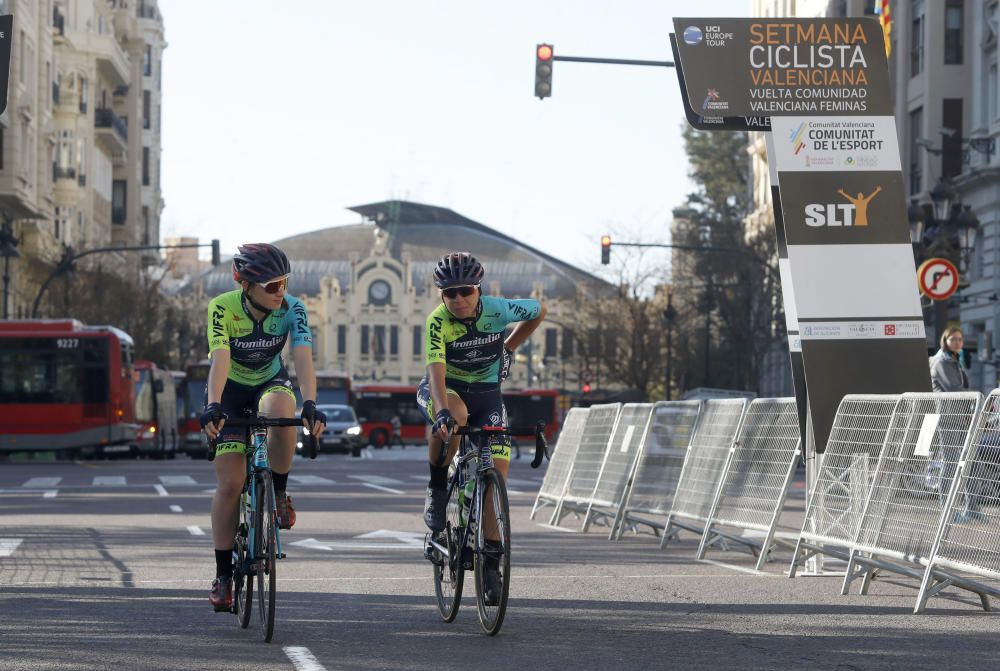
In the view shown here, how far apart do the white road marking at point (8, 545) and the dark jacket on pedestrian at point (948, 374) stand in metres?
9.17

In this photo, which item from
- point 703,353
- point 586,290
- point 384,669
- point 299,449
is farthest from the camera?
point 586,290

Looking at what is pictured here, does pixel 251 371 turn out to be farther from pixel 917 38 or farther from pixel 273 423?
pixel 917 38

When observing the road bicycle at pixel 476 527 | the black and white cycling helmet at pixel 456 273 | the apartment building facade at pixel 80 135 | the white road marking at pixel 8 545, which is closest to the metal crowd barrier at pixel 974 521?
the road bicycle at pixel 476 527

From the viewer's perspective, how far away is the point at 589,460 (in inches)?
765

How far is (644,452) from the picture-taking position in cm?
1736

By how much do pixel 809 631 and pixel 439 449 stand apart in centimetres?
210

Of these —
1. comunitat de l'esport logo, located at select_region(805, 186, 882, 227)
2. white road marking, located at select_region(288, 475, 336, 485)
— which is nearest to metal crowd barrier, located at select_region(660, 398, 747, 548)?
comunitat de l'esport logo, located at select_region(805, 186, 882, 227)

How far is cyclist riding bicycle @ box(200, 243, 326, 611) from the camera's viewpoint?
30.2ft

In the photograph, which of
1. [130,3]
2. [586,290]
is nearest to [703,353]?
[586,290]

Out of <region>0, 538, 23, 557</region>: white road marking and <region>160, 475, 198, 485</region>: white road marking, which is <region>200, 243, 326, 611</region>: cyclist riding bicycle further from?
<region>160, 475, 198, 485</region>: white road marking

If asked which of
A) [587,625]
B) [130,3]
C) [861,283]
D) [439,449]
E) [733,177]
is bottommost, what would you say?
[587,625]

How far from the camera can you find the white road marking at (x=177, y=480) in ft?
107

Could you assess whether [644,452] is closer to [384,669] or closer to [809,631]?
[809,631]

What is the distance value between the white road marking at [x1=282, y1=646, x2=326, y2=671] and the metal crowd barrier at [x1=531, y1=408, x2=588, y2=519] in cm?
1131
